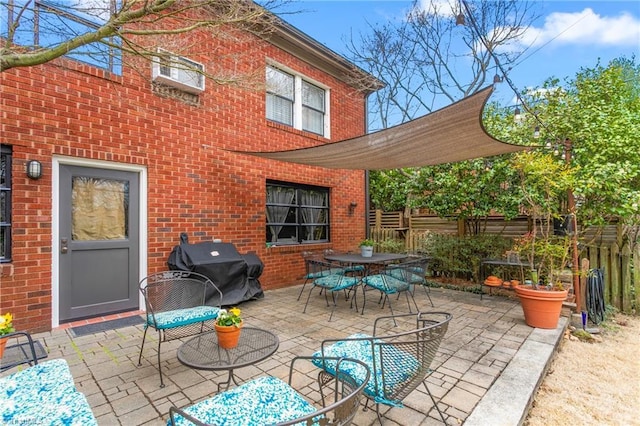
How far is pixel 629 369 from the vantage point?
312cm

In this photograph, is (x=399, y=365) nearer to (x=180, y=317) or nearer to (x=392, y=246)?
(x=180, y=317)

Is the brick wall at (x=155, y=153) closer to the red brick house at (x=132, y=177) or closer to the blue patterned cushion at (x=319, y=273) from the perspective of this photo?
the red brick house at (x=132, y=177)

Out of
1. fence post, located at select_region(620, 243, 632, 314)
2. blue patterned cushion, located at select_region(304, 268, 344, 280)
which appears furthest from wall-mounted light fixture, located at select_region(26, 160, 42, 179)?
fence post, located at select_region(620, 243, 632, 314)

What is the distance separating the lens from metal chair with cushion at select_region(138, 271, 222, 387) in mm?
2844

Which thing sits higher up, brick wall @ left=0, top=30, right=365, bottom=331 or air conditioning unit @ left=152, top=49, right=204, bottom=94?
air conditioning unit @ left=152, top=49, right=204, bottom=94

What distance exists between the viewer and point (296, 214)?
675cm

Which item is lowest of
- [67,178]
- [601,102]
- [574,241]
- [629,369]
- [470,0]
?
[629,369]

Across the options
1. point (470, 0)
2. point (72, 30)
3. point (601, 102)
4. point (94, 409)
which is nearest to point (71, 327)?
point (94, 409)

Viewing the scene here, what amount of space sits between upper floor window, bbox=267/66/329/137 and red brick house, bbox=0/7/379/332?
0.04m

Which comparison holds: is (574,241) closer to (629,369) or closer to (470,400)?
(629,369)

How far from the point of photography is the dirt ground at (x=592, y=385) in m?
2.31

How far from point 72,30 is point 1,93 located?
3.56 feet

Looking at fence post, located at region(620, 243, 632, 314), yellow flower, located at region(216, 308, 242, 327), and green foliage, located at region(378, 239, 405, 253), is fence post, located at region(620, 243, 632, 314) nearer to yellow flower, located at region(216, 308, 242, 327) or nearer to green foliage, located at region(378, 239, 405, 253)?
green foliage, located at region(378, 239, 405, 253)

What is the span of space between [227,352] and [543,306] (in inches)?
150
